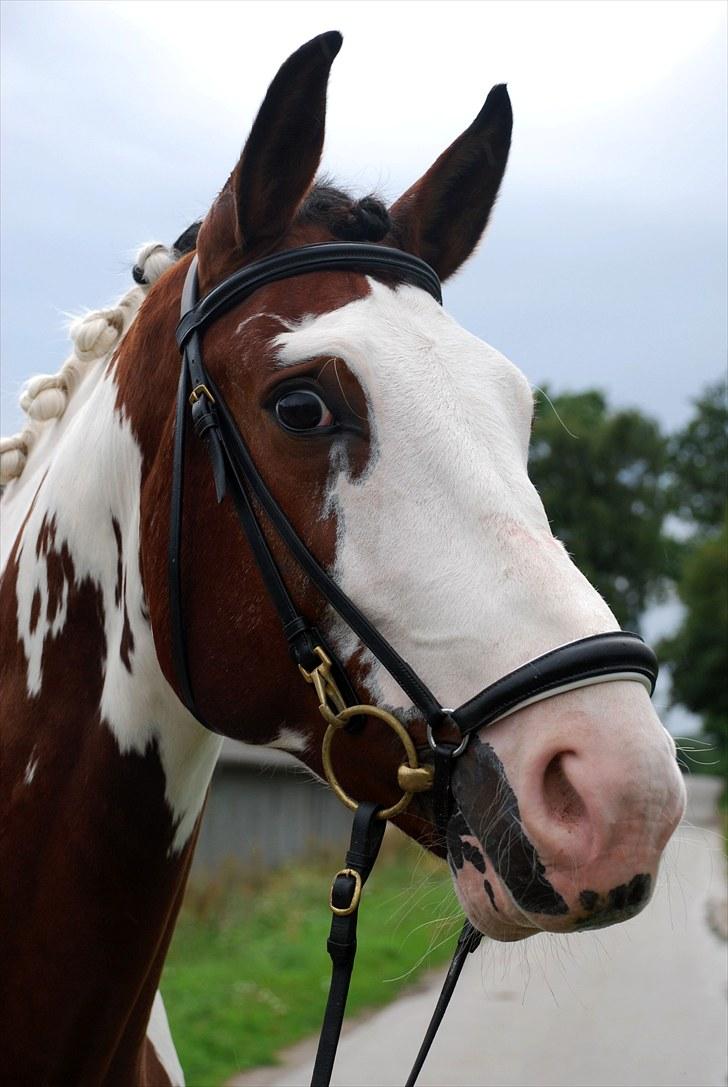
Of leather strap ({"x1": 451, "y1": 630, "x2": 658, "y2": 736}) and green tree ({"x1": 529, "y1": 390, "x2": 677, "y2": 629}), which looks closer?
leather strap ({"x1": 451, "y1": 630, "x2": 658, "y2": 736})

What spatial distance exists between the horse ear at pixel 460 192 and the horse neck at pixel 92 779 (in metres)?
0.87

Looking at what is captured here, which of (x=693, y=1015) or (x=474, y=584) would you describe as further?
(x=693, y=1015)

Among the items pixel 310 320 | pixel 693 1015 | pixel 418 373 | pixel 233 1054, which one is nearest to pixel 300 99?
pixel 310 320

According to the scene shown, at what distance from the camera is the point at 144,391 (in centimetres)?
259

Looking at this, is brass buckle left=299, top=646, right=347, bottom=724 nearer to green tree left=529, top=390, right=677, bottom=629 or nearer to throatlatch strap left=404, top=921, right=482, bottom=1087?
throatlatch strap left=404, top=921, right=482, bottom=1087

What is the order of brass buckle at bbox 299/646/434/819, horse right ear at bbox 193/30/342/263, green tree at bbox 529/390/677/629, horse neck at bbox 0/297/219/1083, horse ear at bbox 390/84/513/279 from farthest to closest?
green tree at bbox 529/390/677/629
horse ear at bbox 390/84/513/279
horse neck at bbox 0/297/219/1083
horse right ear at bbox 193/30/342/263
brass buckle at bbox 299/646/434/819

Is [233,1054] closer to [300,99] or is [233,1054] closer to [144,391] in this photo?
[144,391]

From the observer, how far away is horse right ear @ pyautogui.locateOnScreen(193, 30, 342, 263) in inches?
90.4

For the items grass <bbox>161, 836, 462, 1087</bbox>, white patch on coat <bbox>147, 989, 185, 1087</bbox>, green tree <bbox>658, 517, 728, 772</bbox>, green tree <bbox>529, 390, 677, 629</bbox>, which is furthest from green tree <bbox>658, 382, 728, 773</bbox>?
white patch on coat <bbox>147, 989, 185, 1087</bbox>

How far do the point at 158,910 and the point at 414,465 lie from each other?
4.02ft

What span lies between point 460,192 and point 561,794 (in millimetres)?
1682

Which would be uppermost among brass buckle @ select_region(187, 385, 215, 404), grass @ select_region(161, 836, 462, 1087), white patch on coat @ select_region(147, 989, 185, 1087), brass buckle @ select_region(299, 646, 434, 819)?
brass buckle @ select_region(187, 385, 215, 404)

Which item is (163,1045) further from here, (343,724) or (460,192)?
(460,192)

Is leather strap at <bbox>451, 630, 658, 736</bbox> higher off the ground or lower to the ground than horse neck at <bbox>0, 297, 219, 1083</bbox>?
higher
